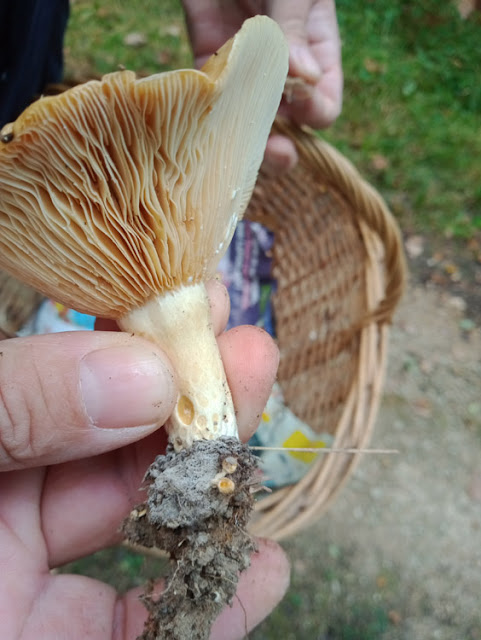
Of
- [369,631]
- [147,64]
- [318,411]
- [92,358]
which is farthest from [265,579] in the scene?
[147,64]

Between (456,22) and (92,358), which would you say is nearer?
(92,358)

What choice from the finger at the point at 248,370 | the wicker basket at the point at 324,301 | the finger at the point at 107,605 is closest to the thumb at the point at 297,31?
the wicker basket at the point at 324,301

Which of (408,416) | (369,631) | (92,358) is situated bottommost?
(369,631)

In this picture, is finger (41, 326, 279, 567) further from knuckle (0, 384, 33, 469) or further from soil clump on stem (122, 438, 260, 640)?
knuckle (0, 384, 33, 469)

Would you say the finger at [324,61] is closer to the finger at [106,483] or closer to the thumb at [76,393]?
the finger at [106,483]

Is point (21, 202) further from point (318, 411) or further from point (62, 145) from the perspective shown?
point (318, 411)

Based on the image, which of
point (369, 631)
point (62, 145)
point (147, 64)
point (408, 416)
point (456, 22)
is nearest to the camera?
point (62, 145)
